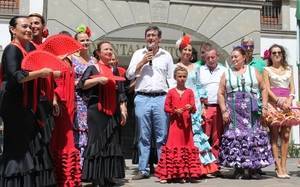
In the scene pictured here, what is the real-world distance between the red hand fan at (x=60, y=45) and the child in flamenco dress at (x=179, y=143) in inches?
60.0

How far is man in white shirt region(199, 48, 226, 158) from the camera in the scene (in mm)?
6305

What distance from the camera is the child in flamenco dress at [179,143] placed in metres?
5.66

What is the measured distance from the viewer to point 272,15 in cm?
1455

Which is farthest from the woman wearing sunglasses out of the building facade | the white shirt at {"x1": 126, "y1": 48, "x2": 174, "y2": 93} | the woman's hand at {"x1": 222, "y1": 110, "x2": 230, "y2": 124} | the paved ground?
the building facade

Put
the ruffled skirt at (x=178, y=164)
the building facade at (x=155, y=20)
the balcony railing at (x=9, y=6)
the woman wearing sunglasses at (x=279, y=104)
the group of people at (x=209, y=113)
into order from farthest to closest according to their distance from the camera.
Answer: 1. the balcony railing at (x=9, y=6)
2. the building facade at (x=155, y=20)
3. the woman wearing sunglasses at (x=279, y=104)
4. the group of people at (x=209, y=113)
5. the ruffled skirt at (x=178, y=164)

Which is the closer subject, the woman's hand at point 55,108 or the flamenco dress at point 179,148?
the woman's hand at point 55,108

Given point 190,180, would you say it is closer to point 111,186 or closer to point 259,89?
point 111,186

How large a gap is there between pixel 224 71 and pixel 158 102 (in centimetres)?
94

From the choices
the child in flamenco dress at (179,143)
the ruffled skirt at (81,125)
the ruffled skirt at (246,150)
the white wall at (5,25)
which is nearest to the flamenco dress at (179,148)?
the child in flamenco dress at (179,143)

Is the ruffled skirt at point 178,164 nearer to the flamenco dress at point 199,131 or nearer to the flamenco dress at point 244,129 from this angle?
the flamenco dress at point 199,131

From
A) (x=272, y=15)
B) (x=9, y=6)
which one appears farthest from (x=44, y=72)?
(x=272, y=15)

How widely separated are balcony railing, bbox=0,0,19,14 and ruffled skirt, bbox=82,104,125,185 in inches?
298

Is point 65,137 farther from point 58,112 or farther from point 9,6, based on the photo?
point 9,6

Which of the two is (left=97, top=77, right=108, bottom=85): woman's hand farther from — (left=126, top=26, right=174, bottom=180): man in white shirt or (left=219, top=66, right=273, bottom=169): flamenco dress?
(left=219, top=66, right=273, bottom=169): flamenco dress
